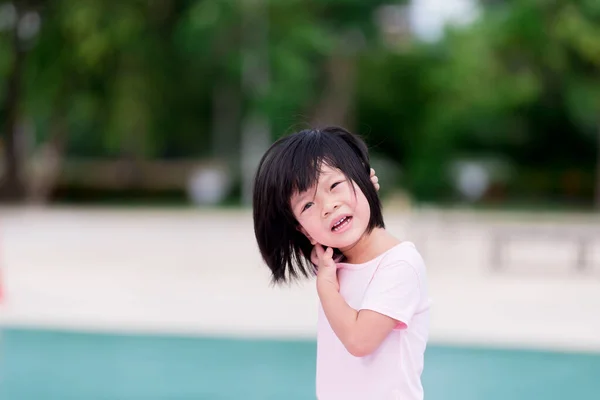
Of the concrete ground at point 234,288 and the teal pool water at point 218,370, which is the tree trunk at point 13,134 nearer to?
the concrete ground at point 234,288

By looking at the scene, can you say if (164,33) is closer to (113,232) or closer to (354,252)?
(113,232)

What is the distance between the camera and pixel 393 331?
1837mm

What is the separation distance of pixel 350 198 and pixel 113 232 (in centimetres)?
1603

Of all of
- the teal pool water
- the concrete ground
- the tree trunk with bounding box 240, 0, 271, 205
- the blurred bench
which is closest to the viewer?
the teal pool water

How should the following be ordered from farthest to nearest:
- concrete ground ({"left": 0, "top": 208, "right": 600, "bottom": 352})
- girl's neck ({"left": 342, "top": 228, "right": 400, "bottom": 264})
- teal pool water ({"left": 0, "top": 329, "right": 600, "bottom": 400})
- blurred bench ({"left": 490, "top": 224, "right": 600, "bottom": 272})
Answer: blurred bench ({"left": 490, "top": 224, "right": 600, "bottom": 272})
concrete ground ({"left": 0, "top": 208, "right": 600, "bottom": 352})
teal pool water ({"left": 0, "top": 329, "right": 600, "bottom": 400})
girl's neck ({"left": 342, "top": 228, "right": 400, "bottom": 264})

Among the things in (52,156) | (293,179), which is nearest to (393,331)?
(293,179)

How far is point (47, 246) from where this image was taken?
14.5m

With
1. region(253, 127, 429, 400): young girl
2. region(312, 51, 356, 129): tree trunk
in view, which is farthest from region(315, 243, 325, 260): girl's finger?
region(312, 51, 356, 129): tree trunk

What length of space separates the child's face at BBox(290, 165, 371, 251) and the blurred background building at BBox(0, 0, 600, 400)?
1.20 ft

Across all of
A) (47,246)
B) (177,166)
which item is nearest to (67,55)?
(177,166)

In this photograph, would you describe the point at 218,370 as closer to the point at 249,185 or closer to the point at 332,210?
the point at 332,210

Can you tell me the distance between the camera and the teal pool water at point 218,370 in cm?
549

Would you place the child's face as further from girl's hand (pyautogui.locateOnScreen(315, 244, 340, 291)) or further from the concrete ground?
the concrete ground

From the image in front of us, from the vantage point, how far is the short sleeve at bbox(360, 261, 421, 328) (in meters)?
1.78
